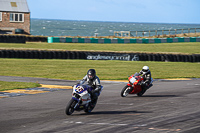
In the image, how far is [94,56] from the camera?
3691cm

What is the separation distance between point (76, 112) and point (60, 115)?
96 centimetres

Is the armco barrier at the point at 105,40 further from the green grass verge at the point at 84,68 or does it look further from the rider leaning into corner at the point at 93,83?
the rider leaning into corner at the point at 93,83

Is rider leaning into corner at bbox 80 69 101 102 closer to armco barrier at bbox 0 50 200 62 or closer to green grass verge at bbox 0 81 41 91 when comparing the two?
green grass verge at bbox 0 81 41 91

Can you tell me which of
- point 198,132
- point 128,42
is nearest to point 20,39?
point 128,42

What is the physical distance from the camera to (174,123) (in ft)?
33.5

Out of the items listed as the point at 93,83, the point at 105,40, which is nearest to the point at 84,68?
the point at 93,83

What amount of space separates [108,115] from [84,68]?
1913 cm

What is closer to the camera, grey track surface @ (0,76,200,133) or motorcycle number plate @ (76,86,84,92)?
grey track surface @ (0,76,200,133)

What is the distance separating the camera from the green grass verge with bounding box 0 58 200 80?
26578 mm

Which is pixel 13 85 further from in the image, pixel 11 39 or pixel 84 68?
pixel 11 39

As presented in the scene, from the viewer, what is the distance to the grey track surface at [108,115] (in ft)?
31.1

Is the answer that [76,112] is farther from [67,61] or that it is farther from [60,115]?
[67,61]

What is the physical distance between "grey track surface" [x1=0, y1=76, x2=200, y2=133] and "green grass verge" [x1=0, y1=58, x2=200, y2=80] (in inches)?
378

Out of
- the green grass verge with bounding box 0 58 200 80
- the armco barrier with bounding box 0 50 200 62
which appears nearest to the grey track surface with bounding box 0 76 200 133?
the green grass verge with bounding box 0 58 200 80
